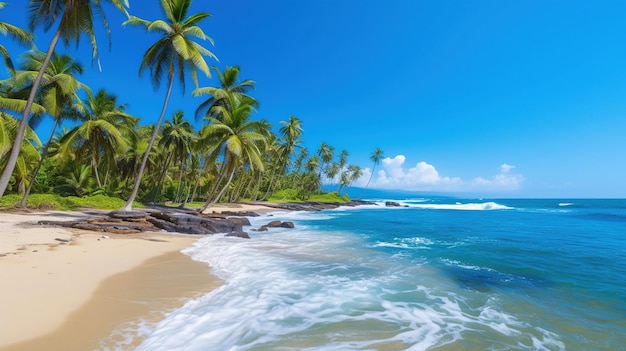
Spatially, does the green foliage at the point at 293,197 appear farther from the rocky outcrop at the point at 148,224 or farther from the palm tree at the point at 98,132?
the rocky outcrop at the point at 148,224

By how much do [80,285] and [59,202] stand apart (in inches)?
759

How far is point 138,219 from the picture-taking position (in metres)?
15.2

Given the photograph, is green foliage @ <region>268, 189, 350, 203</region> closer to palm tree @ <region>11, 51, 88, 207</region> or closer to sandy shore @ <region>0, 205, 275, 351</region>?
palm tree @ <region>11, 51, 88, 207</region>

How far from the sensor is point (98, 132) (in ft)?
69.5

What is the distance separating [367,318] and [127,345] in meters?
3.83

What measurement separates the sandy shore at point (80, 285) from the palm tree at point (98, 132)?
11070mm

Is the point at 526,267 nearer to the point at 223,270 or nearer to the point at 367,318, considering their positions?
the point at 367,318

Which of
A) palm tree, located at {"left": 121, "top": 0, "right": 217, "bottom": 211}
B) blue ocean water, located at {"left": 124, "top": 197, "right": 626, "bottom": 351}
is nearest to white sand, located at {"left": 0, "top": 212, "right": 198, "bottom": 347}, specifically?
blue ocean water, located at {"left": 124, "top": 197, "right": 626, "bottom": 351}

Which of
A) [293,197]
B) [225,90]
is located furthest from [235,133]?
[293,197]

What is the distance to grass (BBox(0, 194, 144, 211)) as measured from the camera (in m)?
18.5

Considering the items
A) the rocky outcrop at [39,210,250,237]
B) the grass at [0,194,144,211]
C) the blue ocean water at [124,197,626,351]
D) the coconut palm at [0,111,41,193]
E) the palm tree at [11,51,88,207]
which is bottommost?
the blue ocean water at [124,197,626,351]

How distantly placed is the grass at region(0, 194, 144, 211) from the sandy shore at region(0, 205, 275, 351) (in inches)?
420

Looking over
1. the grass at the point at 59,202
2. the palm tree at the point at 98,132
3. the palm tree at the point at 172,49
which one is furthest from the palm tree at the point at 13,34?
the grass at the point at 59,202

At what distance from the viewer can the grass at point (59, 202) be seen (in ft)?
60.5
